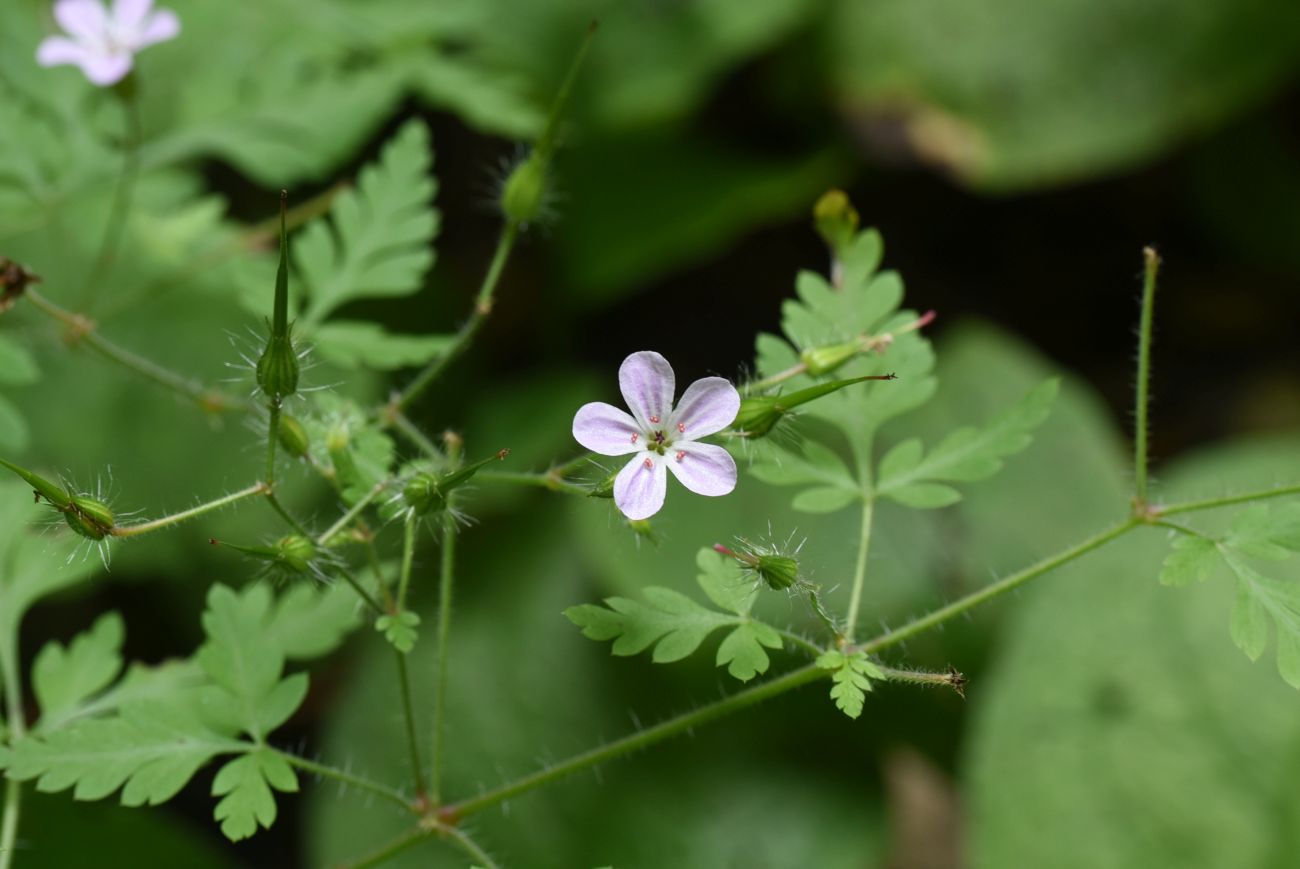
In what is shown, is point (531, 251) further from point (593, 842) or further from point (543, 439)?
point (593, 842)

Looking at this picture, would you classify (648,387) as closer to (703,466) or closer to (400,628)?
(703,466)

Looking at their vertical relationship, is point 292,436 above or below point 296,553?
above

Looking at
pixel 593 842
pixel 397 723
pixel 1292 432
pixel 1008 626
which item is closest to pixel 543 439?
pixel 397 723

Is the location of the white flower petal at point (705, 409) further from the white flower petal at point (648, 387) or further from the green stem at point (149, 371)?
the green stem at point (149, 371)

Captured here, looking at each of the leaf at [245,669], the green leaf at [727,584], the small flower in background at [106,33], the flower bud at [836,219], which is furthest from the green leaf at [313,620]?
the small flower in background at [106,33]

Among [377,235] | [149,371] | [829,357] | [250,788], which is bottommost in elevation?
[250,788]

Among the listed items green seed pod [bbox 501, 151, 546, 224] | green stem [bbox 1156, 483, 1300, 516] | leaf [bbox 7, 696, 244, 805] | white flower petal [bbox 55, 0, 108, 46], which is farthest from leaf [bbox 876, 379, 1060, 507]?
white flower petal [bbox 55, 0, 108, 46]

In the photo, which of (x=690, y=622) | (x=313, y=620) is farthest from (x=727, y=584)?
(x=313, y=620)
